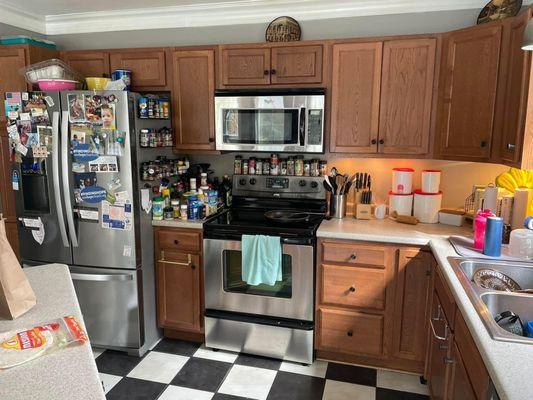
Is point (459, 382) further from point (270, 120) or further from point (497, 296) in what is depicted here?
point (270, 120)

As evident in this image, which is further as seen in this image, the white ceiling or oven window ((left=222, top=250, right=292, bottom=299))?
the white ceiling

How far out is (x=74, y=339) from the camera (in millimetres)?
1165

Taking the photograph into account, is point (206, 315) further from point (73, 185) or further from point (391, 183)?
point (391, 183)

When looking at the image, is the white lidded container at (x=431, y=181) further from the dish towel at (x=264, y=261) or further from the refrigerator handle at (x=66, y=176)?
the refrigerator handle at (x=66, y=176)

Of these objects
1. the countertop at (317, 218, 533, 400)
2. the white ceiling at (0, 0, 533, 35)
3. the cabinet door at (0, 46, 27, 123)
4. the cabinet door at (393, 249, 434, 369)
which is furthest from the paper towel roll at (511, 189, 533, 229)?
the cabinet door at (0, 46, 27, 123)

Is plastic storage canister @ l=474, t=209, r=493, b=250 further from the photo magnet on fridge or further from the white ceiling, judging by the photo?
the photo magnet on fridge

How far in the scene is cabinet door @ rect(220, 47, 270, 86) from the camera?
2875 mm

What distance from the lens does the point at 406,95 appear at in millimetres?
2689

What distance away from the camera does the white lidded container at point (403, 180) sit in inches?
114

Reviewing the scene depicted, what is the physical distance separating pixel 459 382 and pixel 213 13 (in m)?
2.80

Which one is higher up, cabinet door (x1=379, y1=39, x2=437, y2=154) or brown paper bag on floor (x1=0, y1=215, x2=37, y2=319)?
cabinet door (x1=379, y1=39, x2=437, y2=154)

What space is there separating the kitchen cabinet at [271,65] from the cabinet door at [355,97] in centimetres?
14

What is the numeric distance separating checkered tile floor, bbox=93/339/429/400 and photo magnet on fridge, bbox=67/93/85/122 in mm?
1585

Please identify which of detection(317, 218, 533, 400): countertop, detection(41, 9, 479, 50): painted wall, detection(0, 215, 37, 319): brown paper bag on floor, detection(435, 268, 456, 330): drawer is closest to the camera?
detection(317, 218, 533, 400): countertop
